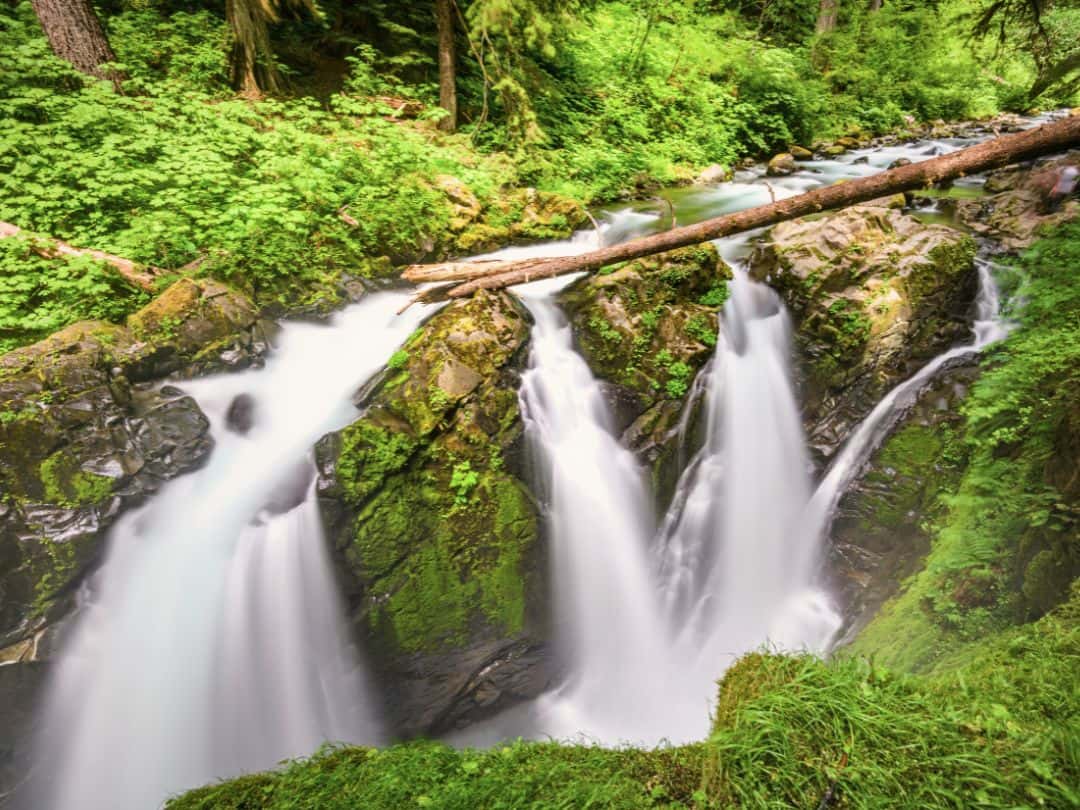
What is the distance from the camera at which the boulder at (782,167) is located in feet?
32.5

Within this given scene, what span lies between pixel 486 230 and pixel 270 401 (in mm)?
3796

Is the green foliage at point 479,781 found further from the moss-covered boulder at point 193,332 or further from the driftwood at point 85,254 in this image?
the driftwood at point 85,254

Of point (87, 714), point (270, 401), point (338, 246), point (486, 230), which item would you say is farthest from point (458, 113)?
point (87, 714)

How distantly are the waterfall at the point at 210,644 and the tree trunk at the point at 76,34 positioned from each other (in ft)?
17.1

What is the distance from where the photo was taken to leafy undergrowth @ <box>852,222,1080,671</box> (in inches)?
113

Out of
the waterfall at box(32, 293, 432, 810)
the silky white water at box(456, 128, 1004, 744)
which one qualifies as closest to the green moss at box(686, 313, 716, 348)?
the silky white water at box(456, 128, 1004, 744)

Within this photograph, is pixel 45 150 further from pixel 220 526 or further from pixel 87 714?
pixel 87 714

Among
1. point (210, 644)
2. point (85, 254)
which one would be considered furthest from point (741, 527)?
point (85, 254)

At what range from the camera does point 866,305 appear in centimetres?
512

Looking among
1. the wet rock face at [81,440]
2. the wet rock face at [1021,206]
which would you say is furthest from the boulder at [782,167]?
the wet rock face at [81,440]

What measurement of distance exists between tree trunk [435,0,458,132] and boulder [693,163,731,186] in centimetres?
491

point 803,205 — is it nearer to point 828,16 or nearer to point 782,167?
point 782,167

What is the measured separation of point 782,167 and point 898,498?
8191 millimetres

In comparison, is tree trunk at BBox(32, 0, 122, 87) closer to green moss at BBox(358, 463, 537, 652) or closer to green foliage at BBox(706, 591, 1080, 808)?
green moss at BBox(358, 463, 537, 652)
